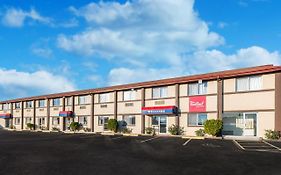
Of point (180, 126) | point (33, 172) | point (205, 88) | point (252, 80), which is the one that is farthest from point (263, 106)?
point (33, 172)

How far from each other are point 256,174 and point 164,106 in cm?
2079

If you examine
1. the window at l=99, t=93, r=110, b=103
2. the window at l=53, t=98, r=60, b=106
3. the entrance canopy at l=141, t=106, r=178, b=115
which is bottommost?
the entrance canopy at l=141, t=106, r=178, b=115

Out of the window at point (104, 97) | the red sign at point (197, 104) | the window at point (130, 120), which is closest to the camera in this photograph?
the red sign at point (197, 104)

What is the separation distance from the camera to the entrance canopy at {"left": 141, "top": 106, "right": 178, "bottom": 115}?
29672 millimetres

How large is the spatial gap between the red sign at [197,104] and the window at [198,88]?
55 cm

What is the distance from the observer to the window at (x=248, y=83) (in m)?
25.0

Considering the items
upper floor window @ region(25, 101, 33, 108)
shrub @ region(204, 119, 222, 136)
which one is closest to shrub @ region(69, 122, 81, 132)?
upper floor window @ region(25, 101, 33, 108)

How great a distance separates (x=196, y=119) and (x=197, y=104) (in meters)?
1.50

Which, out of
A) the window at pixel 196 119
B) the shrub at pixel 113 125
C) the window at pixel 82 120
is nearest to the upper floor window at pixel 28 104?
the window at pixel 82 120

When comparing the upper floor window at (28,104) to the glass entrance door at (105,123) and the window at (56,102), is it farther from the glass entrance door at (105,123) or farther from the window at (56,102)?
the glass entrance door at (105,123)

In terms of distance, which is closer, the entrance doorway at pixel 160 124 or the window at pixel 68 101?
the entrance doorway at pixel 160 124

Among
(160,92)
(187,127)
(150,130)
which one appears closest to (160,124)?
(150,130)

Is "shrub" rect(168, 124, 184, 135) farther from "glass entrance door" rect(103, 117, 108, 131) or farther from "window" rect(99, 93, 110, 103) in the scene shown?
"window" rect(99, 93, 110, 103)

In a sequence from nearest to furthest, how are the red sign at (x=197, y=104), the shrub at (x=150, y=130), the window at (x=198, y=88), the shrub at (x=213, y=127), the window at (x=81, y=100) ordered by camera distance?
the shrub at (x=213, y=127) < the red sign at (x=197, y=104) < the window at (x=198, y=88) < the shrub at (x=150, y=130) < the window at (x=81, y=100)
